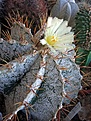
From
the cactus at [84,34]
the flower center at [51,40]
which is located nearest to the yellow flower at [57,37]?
the flower center at [51,40]

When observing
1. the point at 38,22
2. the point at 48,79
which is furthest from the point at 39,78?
the point at 38,22

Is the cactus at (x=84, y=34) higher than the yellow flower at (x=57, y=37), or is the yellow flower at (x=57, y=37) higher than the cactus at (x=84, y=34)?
the yellow flower at (x=57, y=37)

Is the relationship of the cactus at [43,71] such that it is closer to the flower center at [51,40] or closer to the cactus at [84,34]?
the flower center at [51,40]

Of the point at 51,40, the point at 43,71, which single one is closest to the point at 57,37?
the point at 51,40

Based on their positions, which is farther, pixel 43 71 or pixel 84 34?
pixel 84 34

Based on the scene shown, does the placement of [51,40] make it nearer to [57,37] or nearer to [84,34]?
[57,37]

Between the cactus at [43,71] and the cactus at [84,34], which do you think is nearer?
the cactus at [43,71]

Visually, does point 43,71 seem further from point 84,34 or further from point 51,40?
point 84,34

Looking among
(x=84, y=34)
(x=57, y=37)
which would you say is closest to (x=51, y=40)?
(x=57, y=37)

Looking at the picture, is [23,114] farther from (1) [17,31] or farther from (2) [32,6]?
(2) [32,6]
